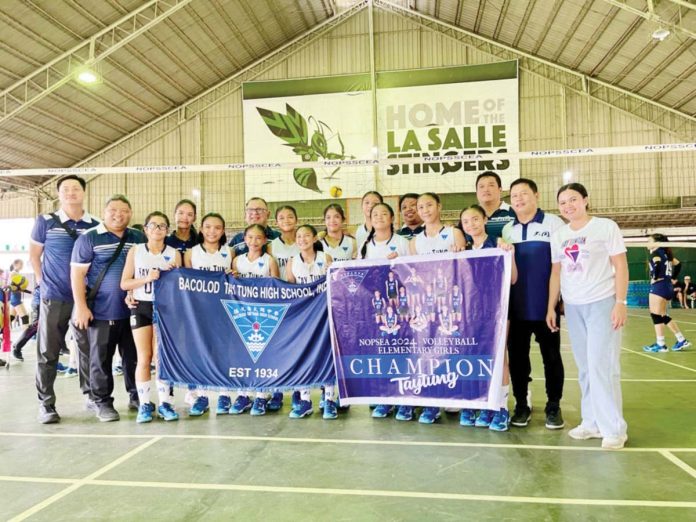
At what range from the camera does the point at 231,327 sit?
4.12m

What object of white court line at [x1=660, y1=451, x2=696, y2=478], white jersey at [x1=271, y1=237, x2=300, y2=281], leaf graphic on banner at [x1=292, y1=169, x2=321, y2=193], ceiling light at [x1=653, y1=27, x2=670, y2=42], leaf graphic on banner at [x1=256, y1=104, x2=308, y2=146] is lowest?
white court line at [x1=660, y1=451, x2=696, y2=478]

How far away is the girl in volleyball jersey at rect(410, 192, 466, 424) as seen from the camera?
3770mm

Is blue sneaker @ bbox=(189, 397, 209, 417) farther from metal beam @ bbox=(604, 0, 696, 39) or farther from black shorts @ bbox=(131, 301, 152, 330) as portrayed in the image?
metal beam @ bbox=(604, 0, 696, 39)

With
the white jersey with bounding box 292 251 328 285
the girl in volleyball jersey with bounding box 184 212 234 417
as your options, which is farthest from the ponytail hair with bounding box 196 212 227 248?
the white jersey with bounding box 292 251 328 285

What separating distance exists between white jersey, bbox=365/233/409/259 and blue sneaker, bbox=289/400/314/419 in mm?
1348

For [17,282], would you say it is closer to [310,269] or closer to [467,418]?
[310,269]

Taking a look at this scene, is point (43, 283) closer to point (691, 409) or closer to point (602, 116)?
point (691, 409)

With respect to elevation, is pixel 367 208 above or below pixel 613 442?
above

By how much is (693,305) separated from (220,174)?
61.2ft

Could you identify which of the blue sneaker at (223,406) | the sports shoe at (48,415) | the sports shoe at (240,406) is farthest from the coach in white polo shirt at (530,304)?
the sports shoe at (48,415)

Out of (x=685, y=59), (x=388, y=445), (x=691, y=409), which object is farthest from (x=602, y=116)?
(x=388, y=445)

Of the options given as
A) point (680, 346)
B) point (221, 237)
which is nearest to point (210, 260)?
point (221, 237)

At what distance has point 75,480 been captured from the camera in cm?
278

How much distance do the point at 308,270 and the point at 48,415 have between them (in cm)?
248
